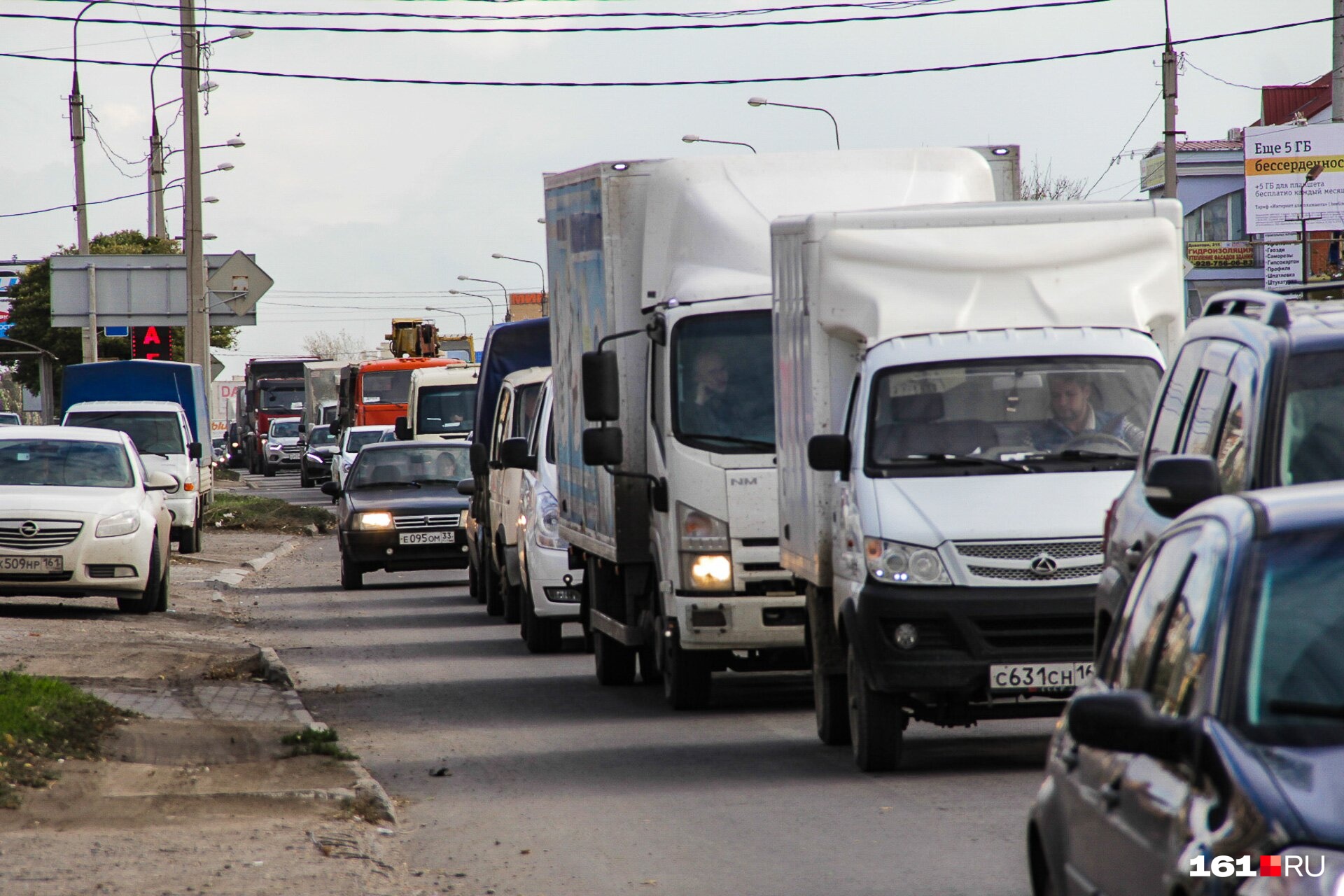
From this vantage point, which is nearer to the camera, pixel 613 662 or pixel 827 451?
pixel 827 451

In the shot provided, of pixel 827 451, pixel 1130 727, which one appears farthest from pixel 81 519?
pixel 1130 727

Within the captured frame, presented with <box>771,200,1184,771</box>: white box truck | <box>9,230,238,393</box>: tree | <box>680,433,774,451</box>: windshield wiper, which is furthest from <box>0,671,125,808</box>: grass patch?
<box>9,230,238,393</box>: tree

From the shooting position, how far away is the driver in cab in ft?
32.7

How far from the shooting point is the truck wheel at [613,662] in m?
14.3

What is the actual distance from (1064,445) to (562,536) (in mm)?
5822

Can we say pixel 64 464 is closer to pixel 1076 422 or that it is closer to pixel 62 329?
pixel 1076 422

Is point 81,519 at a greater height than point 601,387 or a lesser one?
lesser

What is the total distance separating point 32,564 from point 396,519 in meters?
6.66

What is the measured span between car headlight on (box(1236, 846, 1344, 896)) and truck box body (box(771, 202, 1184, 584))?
274 inches

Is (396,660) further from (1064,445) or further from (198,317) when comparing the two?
(198,317)

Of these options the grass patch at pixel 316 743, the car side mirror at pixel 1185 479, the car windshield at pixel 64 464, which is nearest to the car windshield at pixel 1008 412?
the grass patch at pixel 316 743

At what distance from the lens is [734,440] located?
39.7 ft

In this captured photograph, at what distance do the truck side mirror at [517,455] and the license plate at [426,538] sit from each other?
25.7ft

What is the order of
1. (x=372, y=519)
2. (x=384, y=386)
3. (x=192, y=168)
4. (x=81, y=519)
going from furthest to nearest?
(x=384, y=386) → (x=192, y=168) → (x=372, y=519) → (x=81, y=519)
